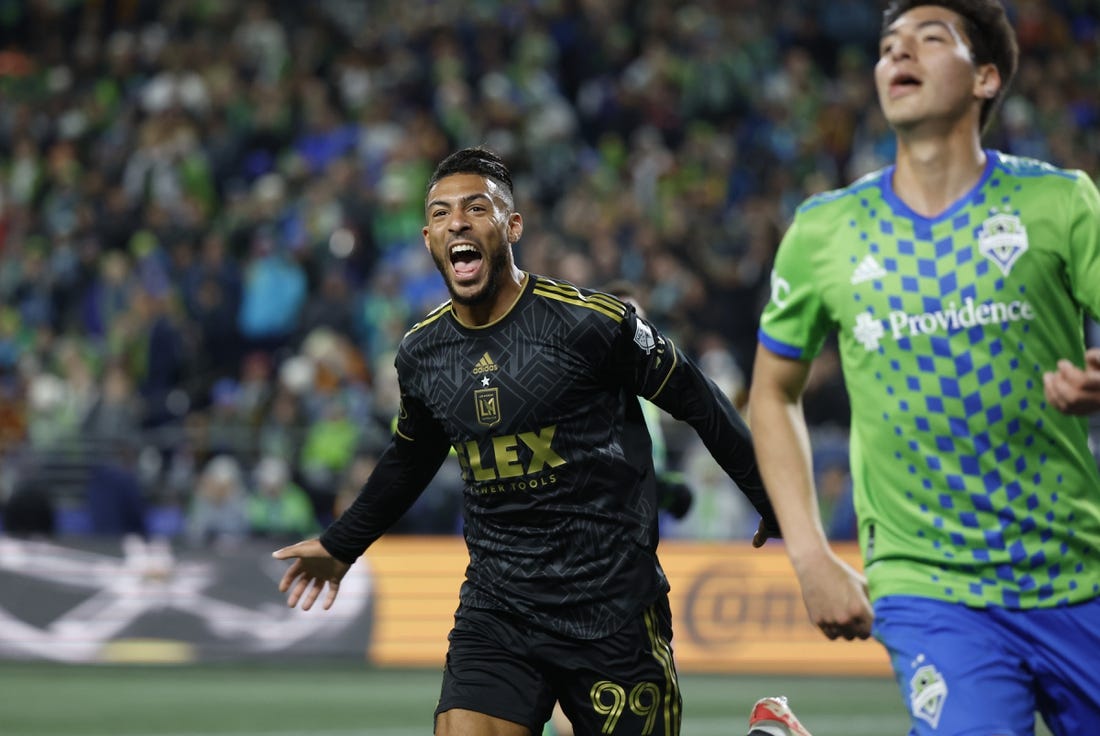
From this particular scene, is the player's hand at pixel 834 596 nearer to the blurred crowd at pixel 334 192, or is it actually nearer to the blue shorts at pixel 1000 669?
the blue shorts at pixel 1000 669

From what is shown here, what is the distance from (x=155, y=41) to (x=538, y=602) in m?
17.1

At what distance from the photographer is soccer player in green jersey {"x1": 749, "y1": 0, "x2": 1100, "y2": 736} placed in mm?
3953

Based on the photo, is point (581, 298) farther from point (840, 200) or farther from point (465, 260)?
point (840, 200)

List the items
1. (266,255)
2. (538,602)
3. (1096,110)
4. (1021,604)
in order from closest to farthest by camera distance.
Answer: (1021,604) < (538,602) < (266,255) < (1096,110)

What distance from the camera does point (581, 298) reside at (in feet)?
18.4

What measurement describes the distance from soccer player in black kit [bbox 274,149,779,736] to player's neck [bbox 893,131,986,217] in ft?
4.98

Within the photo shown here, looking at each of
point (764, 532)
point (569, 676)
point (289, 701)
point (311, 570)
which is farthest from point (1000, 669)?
point (289, 701)

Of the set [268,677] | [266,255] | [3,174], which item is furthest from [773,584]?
[3,174]

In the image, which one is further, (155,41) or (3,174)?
(155,41)

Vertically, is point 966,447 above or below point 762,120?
below

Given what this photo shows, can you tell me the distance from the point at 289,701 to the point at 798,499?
828 cm

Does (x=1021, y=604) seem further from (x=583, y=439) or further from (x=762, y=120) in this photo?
(x=762, y=120)

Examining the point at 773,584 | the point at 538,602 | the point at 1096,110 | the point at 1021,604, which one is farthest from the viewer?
the point at 1096,110

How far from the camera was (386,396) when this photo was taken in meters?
15.0
